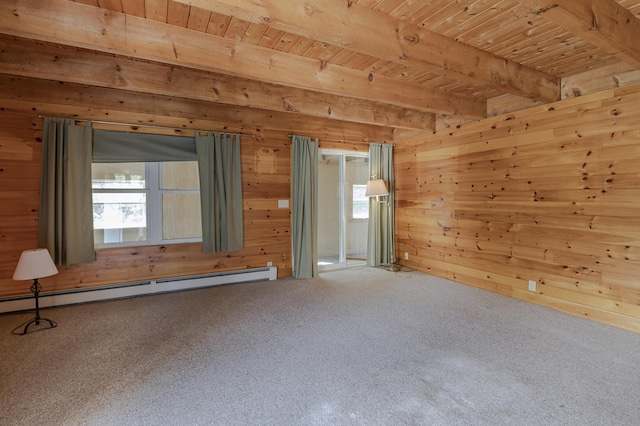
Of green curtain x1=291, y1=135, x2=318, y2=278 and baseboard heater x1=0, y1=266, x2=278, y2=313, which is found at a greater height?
green curtain x1=291, y1=135, x2=318, y2=278

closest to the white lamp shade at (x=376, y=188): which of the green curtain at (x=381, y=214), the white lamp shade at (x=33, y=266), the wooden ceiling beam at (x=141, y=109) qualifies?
the green curtain at (x=381, y=214)

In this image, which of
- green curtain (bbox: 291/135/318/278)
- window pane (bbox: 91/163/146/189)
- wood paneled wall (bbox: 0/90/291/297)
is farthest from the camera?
green curtain (bbox: 291/135/318/278)

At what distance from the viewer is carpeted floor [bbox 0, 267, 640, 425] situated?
6.10ft

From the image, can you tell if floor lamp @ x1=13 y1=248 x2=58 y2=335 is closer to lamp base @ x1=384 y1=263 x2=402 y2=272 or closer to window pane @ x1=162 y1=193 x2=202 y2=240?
window pane @ x1=162 y1=193 x2=202 y2=240

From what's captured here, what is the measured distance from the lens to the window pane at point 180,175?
422 centimetres

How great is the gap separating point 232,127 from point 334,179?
85.0 inches

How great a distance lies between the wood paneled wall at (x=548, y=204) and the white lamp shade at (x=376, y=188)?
69 cm

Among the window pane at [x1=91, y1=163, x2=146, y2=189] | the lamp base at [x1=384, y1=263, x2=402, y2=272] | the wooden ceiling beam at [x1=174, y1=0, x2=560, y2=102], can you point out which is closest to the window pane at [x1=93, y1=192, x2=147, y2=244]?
the window pane at [x1=91, y1=163, x2=146, y2=189]

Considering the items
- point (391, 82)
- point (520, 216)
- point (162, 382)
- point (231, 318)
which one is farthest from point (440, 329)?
point (391, 82)

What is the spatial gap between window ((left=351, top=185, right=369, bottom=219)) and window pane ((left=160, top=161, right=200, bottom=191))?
2837mm

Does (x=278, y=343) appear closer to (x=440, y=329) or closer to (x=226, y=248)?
(x=440, y=329)

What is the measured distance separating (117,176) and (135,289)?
1458 mm

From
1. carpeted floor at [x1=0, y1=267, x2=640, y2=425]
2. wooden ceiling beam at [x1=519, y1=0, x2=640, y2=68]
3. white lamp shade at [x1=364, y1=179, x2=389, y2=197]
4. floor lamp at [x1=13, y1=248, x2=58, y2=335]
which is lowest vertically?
carpeted floor at [x1=0, y1=267, x2=640, y2=425]

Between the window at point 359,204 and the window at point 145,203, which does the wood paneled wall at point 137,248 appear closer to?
the window at point 145,203
